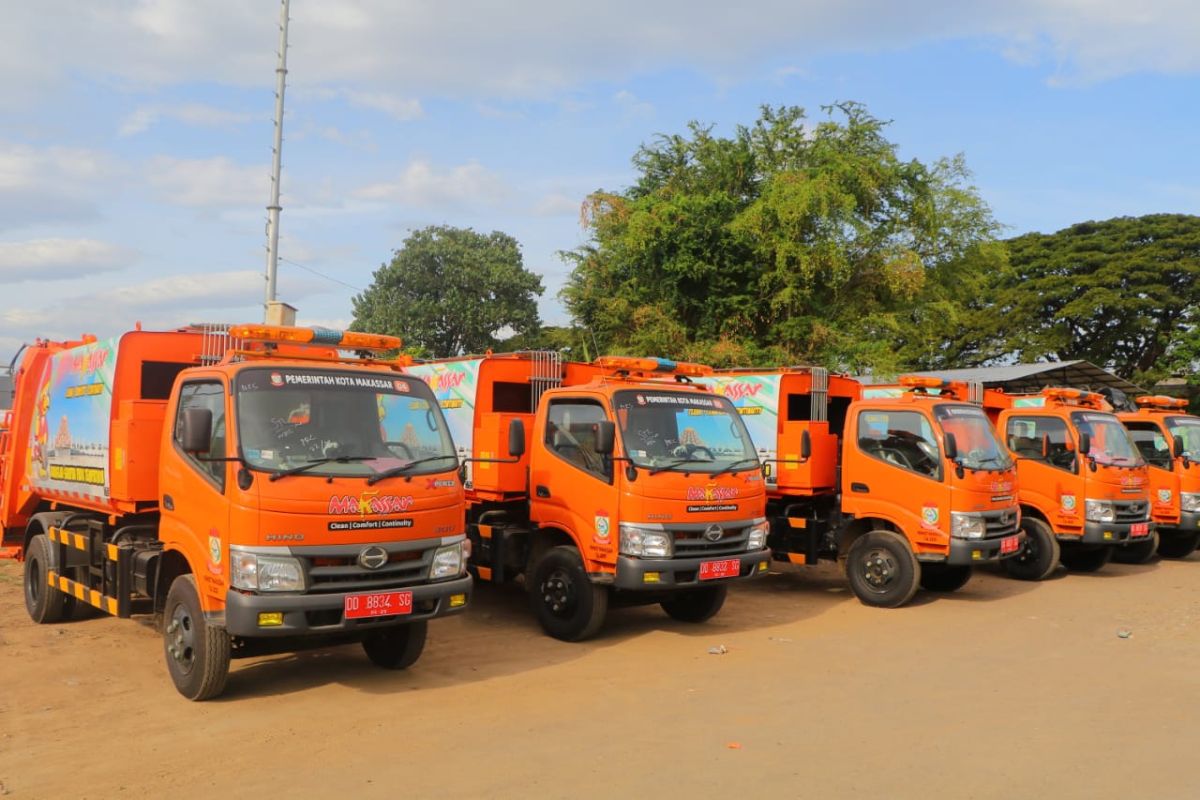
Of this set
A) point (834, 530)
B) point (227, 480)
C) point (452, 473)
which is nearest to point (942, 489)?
point (834, 530)

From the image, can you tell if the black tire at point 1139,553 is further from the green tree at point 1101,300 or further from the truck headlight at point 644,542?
the green tree at point 1101,300

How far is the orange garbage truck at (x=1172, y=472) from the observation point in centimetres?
1463

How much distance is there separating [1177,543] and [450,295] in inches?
1071

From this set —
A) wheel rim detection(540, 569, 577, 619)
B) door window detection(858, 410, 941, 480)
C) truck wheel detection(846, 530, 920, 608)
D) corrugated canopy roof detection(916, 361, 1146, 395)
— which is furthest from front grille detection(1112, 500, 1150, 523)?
corrugated canopy roof detection(916, 361, 1146, 395)

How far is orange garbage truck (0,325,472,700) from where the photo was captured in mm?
5973

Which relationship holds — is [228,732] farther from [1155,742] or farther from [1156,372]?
[1156,372]

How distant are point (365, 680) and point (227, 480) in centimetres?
201

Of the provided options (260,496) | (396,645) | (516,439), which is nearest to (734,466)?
(516,439)

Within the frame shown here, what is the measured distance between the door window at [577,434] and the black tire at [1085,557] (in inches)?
334

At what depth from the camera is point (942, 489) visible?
10.1 metres

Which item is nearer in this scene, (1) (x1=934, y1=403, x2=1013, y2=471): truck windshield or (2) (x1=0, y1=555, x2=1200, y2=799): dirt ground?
(2) (x1=0, y1=555, x2=1200, y2=799): dirt ground

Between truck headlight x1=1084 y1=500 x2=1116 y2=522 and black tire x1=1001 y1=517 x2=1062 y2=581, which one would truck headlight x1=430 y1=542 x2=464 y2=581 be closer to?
black tire x1=1001 y1=517 x2=1062 y2=581

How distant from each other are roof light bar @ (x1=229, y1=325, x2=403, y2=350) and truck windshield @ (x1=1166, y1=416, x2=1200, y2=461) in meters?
13.1

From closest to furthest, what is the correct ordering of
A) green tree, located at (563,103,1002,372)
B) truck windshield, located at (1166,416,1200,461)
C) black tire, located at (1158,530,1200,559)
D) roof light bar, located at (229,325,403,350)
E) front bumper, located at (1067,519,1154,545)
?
1. roof light bar, located at (229,325,403,350)
2. front bumper, located at (1067,519,1154,545)
3. truck windshield, located at (1166,416,1200,461)
4. black tire, located at (1158,530,1200,559)
5. green tree, located at (563,103,1002,372)
